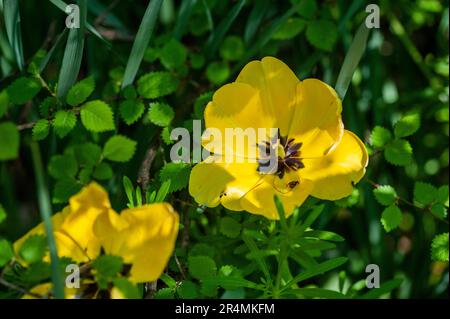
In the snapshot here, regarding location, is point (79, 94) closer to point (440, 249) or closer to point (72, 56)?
point (72, 56)

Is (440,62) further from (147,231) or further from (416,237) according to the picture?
(147,231)

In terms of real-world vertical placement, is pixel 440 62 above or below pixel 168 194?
above

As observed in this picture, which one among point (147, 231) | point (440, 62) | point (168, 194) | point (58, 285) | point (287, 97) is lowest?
point (58, 285)

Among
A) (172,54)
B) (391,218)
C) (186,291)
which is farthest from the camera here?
(172,54)

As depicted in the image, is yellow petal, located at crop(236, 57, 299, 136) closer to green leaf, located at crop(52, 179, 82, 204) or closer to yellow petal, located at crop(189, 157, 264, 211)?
yellow petal, located at crop(189, 157, 264, 211)

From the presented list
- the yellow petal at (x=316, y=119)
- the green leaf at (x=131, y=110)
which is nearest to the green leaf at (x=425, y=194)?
the yellow petal at (x=316, y=119)

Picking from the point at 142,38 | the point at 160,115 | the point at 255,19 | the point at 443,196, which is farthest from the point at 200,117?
the point at 443,196

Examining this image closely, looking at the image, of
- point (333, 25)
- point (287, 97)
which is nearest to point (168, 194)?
point (287, 97)

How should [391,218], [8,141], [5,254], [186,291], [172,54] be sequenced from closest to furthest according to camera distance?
[8,141] → [5,254] → [186,291] → [391,218] → [172,54]
